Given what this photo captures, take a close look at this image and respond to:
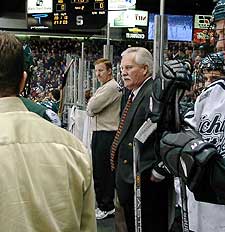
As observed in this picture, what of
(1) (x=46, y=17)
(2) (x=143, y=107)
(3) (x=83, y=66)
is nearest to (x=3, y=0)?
(1) (x=46, y=17)

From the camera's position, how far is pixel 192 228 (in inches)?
93.0

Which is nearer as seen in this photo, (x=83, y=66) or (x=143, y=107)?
(x=143, y=107)

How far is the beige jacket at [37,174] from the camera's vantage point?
59.2 inches

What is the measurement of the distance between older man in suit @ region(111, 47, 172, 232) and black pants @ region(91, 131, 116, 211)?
167 cm

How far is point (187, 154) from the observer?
1853mm

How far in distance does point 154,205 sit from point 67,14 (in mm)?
6776

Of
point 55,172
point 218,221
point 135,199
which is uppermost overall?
point 55,172

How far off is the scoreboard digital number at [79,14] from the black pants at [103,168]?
392 centimetres

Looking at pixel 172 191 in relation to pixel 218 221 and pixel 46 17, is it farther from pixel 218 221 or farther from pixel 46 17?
pixel 46 17

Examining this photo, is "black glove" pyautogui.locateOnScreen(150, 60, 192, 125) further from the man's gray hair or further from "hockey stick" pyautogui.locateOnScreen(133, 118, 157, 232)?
the man's gray hair

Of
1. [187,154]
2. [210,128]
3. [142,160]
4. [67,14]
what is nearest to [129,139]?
[142,160]

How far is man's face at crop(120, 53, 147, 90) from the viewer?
3592 mm

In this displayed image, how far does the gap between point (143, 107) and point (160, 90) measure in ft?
3.13

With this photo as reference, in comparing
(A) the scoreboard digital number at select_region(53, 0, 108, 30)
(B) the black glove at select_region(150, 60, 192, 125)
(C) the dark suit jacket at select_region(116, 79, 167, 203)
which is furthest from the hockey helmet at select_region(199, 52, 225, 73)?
(A) the scoreboard digital number at select_region(53, 0, 108, 30)
